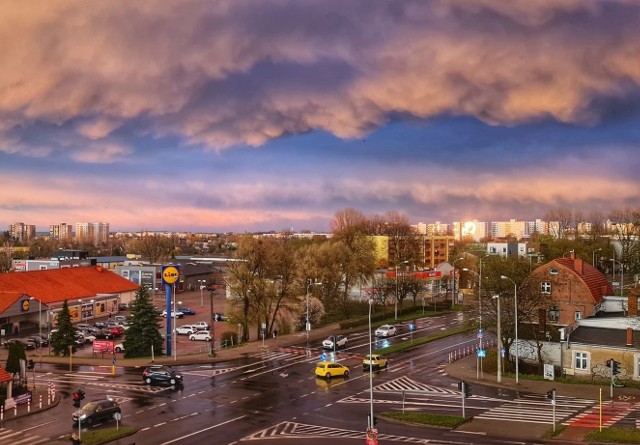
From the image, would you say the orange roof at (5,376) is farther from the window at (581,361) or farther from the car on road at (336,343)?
the window at (581,361)

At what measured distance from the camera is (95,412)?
3400cm

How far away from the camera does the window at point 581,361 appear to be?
47.2 metres

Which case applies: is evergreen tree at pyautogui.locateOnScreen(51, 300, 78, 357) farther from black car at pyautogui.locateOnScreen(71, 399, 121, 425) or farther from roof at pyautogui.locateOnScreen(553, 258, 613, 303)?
roof at pyautogui.locateOnScreen(553, 258, 613, 303)

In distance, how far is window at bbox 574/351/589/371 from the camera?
4716cm

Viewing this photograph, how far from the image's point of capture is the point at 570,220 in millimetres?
194250

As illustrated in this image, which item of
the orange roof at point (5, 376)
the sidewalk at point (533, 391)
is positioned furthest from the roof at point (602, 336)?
the orange roof at point (5, 376)

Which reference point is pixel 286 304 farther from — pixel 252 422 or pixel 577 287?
pixel 252 422

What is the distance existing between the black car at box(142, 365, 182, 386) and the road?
28.2 inches

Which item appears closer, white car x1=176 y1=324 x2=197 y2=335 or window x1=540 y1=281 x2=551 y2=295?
window x1=540 y1=281 x2=551 y2=295

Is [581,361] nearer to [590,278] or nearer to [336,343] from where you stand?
[590,278]

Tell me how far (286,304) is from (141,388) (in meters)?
31.6

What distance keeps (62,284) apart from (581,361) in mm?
76334

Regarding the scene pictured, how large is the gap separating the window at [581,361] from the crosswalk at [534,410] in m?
8.04

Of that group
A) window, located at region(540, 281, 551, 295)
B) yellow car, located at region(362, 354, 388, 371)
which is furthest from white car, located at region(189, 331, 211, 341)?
window, located at region(540, 281, 551, 295)
